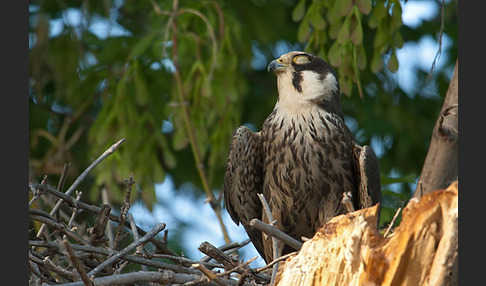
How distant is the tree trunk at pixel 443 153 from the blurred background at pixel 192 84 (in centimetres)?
80

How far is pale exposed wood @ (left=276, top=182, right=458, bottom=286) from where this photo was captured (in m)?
2.25

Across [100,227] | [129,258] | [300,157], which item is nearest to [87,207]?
[100,227]

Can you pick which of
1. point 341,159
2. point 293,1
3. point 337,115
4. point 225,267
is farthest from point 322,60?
point 293,1

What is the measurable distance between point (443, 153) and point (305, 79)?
138cm

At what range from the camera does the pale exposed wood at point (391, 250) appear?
7.39 ft

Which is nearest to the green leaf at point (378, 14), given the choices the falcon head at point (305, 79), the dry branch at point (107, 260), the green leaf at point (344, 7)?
the green leaf at point (344, 7)

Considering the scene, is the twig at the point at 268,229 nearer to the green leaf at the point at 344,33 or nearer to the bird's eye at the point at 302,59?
the green leaf at the point at 344,33

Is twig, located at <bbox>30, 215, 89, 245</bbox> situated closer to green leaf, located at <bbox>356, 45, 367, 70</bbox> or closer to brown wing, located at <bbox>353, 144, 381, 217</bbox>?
brown wing, located at <bbox>353, 144, 381, 217</bbox>

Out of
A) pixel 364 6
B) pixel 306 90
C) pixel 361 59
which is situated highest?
pixel 364 6

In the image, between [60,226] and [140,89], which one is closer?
A: [60,226]

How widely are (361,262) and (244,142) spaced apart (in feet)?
6.23

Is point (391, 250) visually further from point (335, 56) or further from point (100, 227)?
point (335, 56)

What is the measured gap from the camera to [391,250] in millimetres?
2330

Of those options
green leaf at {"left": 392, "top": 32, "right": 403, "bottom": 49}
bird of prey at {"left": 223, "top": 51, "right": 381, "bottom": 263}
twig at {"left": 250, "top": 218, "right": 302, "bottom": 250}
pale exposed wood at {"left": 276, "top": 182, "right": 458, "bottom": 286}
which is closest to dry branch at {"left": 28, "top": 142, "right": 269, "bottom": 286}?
twig at {"left": 250, "top": 218, "right": 302, "bottom": 250}
